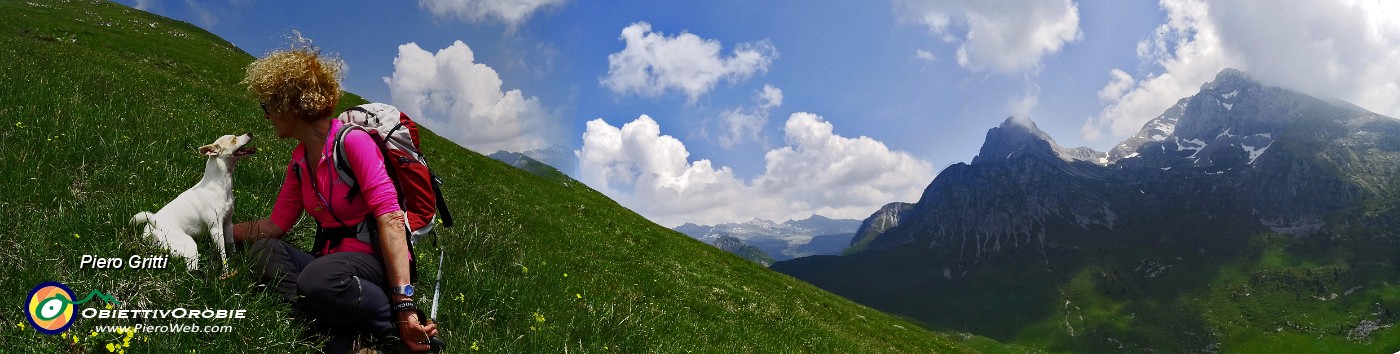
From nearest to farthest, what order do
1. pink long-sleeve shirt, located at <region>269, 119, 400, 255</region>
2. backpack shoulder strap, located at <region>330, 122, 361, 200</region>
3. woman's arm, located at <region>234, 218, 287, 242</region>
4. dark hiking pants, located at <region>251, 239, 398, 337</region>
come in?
dark hiking pants, located at <region>251, 239, 398, 337</region>, pink long-sleeve shirt, located at <region>269, 119, 400, 255</region>, backpack shoulder strap, located at <region>330, 122, 361, 200</region>, woman's arm, located at <region>234, 218, 287, 242</region>

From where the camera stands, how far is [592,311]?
8.74 metres

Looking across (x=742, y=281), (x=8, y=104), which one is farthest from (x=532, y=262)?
(x=742, y=281)

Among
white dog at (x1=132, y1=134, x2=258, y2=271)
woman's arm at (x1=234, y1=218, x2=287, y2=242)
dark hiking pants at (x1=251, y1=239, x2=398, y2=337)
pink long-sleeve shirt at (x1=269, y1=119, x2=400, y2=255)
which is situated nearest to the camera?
dark hiking pants at (x1=251, y1=239, x2=398, y2=337)

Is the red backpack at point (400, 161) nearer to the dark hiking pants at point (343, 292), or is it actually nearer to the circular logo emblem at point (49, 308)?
the dark hiking pants at point (343, 292)

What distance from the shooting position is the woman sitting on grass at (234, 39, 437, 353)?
15.0ft

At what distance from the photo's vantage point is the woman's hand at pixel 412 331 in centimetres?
467

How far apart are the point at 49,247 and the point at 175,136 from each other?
23.7 feet

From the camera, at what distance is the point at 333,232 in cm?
502

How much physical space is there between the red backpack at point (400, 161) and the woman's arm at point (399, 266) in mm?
282

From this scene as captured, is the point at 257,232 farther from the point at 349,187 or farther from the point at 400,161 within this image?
the point at 400,161

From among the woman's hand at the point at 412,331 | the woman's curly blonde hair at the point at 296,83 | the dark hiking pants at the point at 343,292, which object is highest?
the woman's curly blonde hair at the point at 296,83

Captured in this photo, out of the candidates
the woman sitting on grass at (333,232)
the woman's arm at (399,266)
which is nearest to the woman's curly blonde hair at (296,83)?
the woman sitting on grass at (333,232)

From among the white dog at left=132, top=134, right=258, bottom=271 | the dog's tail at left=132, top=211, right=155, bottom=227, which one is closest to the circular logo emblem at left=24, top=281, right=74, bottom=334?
the white dog at left=132, top=134, right=258, bottom=271

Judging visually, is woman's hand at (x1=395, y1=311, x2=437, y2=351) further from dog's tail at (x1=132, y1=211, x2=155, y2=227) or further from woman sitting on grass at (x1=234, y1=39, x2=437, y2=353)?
dog's tail at (x1=132, y1=211, x2=155, y2=227)
